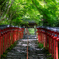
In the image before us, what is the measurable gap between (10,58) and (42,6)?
5.74 metres

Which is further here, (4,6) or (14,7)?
(14,7)

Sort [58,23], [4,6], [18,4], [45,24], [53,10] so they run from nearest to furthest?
1. [4,6]
2. [53,10]
3. [18,4]
4. [58,23]
5. [45,24]

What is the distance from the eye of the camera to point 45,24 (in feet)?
68.5

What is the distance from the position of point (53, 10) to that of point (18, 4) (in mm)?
3733

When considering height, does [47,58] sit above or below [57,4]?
below

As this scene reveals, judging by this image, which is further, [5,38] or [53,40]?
[5,38]

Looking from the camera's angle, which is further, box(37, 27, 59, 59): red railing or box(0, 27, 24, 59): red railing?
box(0, 27, 24, 59): red railing

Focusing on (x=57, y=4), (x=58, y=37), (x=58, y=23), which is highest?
(x=57, y=4)

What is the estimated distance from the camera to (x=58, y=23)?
1752 cm

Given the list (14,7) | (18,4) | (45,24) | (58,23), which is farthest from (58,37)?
(45,24)

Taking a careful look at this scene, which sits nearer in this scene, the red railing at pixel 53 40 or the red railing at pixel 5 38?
the red railing at pixel 53 40

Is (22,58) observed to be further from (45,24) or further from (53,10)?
(45,24)

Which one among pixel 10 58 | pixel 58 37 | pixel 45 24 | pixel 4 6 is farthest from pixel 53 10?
pixel 45 24

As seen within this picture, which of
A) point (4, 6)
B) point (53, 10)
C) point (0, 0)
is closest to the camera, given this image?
Answer: point (0, 0)
